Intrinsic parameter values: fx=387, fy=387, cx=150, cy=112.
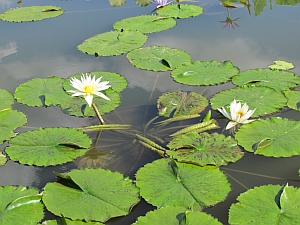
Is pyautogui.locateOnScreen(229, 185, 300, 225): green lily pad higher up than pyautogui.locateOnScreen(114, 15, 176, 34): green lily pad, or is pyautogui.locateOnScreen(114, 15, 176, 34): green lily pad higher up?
pyautogui.locateOnScreen(114, 15, 176, 34): green lily pad

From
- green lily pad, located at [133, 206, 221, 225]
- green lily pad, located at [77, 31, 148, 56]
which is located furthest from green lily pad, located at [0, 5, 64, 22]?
green lily pad, located at [133, 206, 221, 225]

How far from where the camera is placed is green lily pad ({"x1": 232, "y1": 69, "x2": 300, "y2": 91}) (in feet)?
11.3

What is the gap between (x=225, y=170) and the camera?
259cm

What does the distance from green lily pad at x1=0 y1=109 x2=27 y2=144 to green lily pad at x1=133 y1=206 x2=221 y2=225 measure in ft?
4.89

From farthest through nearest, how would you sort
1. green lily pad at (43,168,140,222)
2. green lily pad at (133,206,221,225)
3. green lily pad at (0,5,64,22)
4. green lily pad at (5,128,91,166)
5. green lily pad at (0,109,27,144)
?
green lily pad at (0,5,64,22), green lily pad at (0,109,27,144), green lily pad at (5,128,91,166), green lily pad at (43,168,140,222), green lily pad at (133,206,221,225)

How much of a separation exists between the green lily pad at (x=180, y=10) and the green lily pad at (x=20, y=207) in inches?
141

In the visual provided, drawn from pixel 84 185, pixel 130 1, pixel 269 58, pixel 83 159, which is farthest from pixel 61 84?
pixel 130 1

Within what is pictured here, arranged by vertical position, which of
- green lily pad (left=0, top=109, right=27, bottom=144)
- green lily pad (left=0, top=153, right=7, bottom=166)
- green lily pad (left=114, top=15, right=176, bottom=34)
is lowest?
green lily pad (left=0, top=153, right=7, bottom=166)

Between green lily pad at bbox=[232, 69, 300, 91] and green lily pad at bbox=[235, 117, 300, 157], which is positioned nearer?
green lily pad at bbox=[235, 117, 300, 157]

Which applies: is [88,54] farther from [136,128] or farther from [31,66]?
[136,128]

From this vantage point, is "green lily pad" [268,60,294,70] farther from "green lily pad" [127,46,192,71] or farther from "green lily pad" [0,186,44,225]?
"green lily pad" [0,186,44,225]

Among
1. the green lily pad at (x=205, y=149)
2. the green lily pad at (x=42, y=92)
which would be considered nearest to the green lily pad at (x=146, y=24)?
the green lily pad at (x=42, y=92)

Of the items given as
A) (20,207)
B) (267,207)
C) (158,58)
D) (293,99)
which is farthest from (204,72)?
(20,207)

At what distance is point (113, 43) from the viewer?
4539 millimetres
